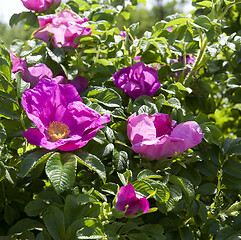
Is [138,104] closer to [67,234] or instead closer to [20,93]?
[20,93]

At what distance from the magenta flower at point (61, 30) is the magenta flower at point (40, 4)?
0.66 feet

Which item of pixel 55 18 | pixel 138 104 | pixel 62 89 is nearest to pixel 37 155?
pixel 62 89

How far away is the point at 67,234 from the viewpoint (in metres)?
0.77

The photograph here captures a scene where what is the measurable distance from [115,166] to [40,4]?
746 mm

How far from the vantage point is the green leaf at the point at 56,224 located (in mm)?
772

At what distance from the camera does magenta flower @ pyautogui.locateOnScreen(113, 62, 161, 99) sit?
112cm

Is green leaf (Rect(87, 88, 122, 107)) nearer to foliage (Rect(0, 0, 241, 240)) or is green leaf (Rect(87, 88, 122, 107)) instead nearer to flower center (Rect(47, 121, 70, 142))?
foliage (Rect(0, 0, 241, 240))

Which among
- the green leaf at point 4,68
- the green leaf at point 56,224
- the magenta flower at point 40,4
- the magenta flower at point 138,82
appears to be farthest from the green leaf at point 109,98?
the magenta flower at point 40,4

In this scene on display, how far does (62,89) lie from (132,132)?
188 mm

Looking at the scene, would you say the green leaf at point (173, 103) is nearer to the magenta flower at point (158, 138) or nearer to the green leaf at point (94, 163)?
the magenta flower at point (158, 138)

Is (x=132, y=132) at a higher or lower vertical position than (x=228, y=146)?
higher

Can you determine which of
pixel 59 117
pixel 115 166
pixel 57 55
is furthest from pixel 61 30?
pixel 115 166

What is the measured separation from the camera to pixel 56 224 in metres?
0.78

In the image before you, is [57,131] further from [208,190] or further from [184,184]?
[208,190]
